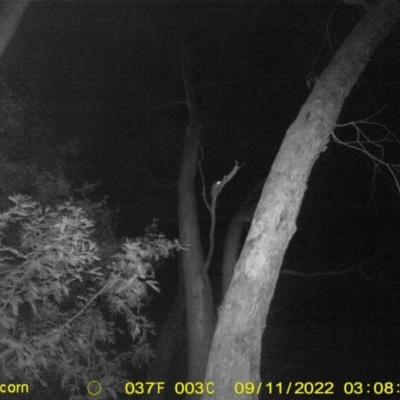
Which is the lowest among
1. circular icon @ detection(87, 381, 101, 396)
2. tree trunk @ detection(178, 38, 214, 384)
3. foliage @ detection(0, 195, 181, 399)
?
circular icon @ detection(87, 381, 101, 396)

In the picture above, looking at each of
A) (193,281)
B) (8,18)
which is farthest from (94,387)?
(8,18)

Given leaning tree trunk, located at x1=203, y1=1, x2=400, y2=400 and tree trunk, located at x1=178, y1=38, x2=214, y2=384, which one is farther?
tree trunk, located at x1=178, y1=38, x2=214, y2=384

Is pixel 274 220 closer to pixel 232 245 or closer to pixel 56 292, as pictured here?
pixel 56 292

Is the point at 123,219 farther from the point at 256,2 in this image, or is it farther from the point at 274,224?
the point at 274,224

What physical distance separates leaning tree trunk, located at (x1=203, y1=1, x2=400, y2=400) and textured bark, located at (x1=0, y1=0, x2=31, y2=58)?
294cm

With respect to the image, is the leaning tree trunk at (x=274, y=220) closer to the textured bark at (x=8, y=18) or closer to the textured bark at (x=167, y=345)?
the textured bark at (x=8, y=18)

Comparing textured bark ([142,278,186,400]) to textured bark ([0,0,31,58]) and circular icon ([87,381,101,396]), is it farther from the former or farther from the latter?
textured bark ([0,0,31,58])

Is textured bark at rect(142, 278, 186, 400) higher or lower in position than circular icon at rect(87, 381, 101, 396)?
higher

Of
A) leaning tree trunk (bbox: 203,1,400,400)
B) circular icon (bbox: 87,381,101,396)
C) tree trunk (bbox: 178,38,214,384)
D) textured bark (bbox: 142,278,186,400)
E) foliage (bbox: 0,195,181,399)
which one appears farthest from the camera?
textured bark (bbox: 142,278,186,400)

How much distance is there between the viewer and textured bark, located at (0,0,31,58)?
664 cm

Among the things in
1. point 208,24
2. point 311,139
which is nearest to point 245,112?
point 208,24

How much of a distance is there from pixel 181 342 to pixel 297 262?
4644 millimetres

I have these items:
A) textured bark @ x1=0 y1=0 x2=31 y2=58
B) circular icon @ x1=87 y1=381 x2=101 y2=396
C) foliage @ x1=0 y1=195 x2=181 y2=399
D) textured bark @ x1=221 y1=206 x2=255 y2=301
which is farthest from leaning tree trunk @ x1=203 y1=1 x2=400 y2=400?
textured bark @ x1=221 y1=206 x2=255 y2=301

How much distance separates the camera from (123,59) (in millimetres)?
11562
